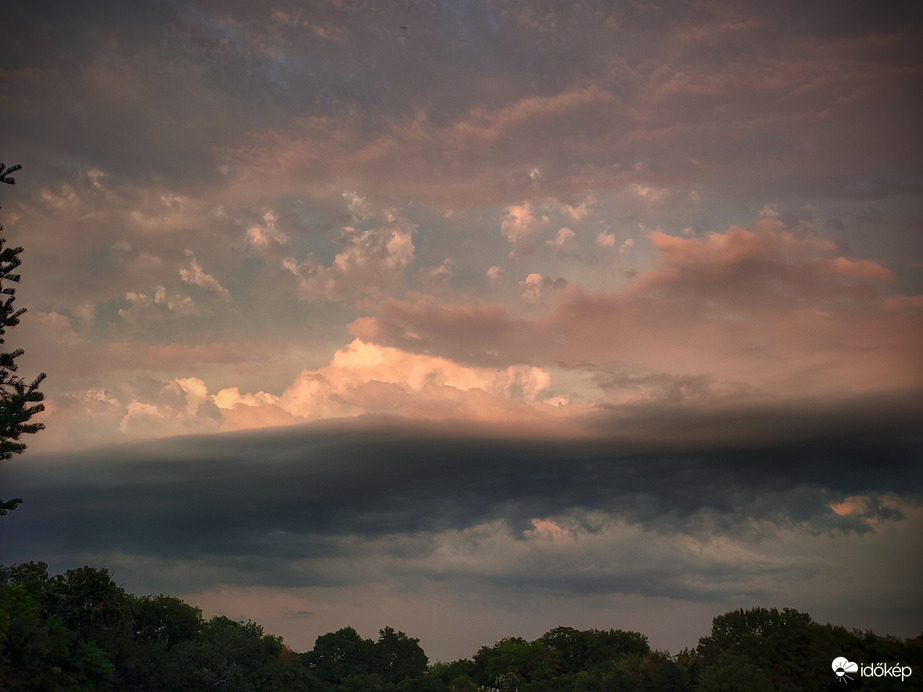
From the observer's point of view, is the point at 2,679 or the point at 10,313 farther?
the point at 10,313

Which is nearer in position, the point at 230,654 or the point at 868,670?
the point at 868,670

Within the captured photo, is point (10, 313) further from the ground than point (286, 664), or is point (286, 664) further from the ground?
point (10, 313)

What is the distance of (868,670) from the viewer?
59.8m

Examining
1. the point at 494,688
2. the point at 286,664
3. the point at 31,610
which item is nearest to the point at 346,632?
the point at 494,688

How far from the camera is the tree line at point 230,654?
190 feet

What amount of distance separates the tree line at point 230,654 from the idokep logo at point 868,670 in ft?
1.69

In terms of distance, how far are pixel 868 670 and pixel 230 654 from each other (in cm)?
6313

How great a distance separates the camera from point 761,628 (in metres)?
71.8

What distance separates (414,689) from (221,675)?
33.0 metres

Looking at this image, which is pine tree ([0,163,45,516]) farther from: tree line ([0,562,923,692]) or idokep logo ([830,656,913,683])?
idokep logo ([830,656,913,683])

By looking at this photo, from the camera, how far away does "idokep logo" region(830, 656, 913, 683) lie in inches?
2253

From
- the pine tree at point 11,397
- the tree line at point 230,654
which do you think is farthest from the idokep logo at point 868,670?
the pine tree at point 11,397

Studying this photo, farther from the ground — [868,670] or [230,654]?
[868,670]

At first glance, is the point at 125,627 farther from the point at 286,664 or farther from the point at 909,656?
the point at 909,656
